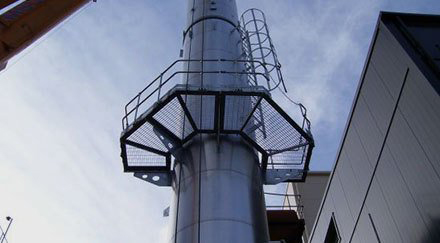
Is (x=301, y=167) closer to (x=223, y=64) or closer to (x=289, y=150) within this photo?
(x=289, y=150)

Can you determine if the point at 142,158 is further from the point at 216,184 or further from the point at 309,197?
the point at 309,197

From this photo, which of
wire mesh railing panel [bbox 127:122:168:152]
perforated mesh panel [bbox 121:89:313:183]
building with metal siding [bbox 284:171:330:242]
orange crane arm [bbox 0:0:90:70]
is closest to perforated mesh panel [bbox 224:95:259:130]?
perforated mesh panel [bbox 121:89:313:183]

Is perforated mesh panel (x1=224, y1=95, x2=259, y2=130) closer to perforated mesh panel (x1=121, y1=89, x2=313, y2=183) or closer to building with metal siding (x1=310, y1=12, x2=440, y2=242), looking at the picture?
perforated mesh panel (x1=121, y1=89, x2=313, y2=183)

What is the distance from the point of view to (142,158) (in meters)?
9.84

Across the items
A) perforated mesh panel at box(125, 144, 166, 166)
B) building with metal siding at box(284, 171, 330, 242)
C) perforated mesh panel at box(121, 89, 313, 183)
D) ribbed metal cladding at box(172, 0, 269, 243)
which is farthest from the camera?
building with metal siding at box(284, 171, 330, 242)

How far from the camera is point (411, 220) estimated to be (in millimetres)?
7793

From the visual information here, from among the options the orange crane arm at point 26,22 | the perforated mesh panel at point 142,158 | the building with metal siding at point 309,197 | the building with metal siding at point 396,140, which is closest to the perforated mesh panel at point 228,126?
the perforated mesh panel at point 142,158

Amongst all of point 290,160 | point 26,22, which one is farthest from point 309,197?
point 26,22

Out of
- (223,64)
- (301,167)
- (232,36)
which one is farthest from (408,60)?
(232,36)

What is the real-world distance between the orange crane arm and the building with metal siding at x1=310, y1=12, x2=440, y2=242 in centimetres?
824

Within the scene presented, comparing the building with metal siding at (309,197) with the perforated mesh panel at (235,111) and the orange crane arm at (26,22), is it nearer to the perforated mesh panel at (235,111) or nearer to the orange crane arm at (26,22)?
the perforated mesh panel at (235,111)

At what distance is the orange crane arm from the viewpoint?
11.1 metres

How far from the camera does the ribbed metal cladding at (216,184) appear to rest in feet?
25.5

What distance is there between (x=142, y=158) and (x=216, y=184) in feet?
7.31
